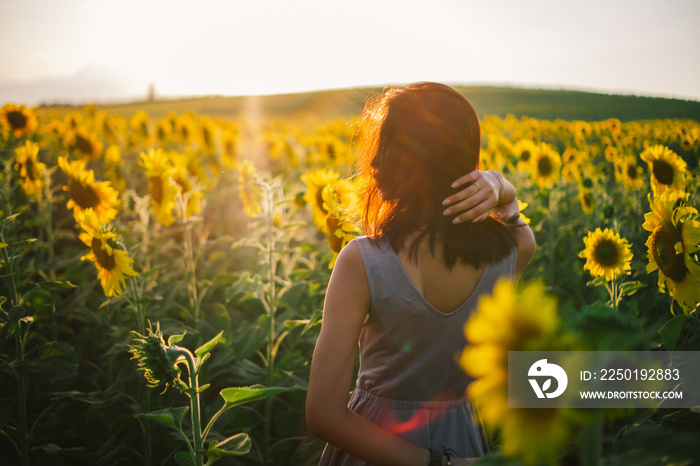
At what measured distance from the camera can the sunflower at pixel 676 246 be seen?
1897 mm

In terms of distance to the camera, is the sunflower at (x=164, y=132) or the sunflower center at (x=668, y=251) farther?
the sunflower at (x=164, y=132)

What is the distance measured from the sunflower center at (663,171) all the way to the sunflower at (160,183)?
3.46 m

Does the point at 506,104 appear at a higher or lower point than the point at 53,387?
higher

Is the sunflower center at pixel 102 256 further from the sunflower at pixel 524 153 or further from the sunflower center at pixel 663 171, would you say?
the sunflower at pixel 524 153

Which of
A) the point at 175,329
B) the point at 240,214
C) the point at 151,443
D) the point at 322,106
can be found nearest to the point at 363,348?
the point at 175,329

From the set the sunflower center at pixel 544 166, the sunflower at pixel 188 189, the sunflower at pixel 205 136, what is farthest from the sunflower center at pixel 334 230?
the sunflower at pixel 205 136

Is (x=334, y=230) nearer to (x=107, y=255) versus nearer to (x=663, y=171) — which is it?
(x=107, y=255)

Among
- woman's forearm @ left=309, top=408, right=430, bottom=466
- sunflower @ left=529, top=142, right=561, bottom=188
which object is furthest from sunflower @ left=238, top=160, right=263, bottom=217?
sunflower @ left=529, top=142, right=561, bottom=188

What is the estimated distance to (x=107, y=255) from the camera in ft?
8.34

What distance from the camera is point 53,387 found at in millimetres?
3131

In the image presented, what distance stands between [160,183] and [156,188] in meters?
0.07

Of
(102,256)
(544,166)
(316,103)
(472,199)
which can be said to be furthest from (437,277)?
(316,103)

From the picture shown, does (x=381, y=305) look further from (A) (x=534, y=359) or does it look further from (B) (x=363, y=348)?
(A) (x=534, y=359)

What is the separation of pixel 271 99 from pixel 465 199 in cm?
4878
